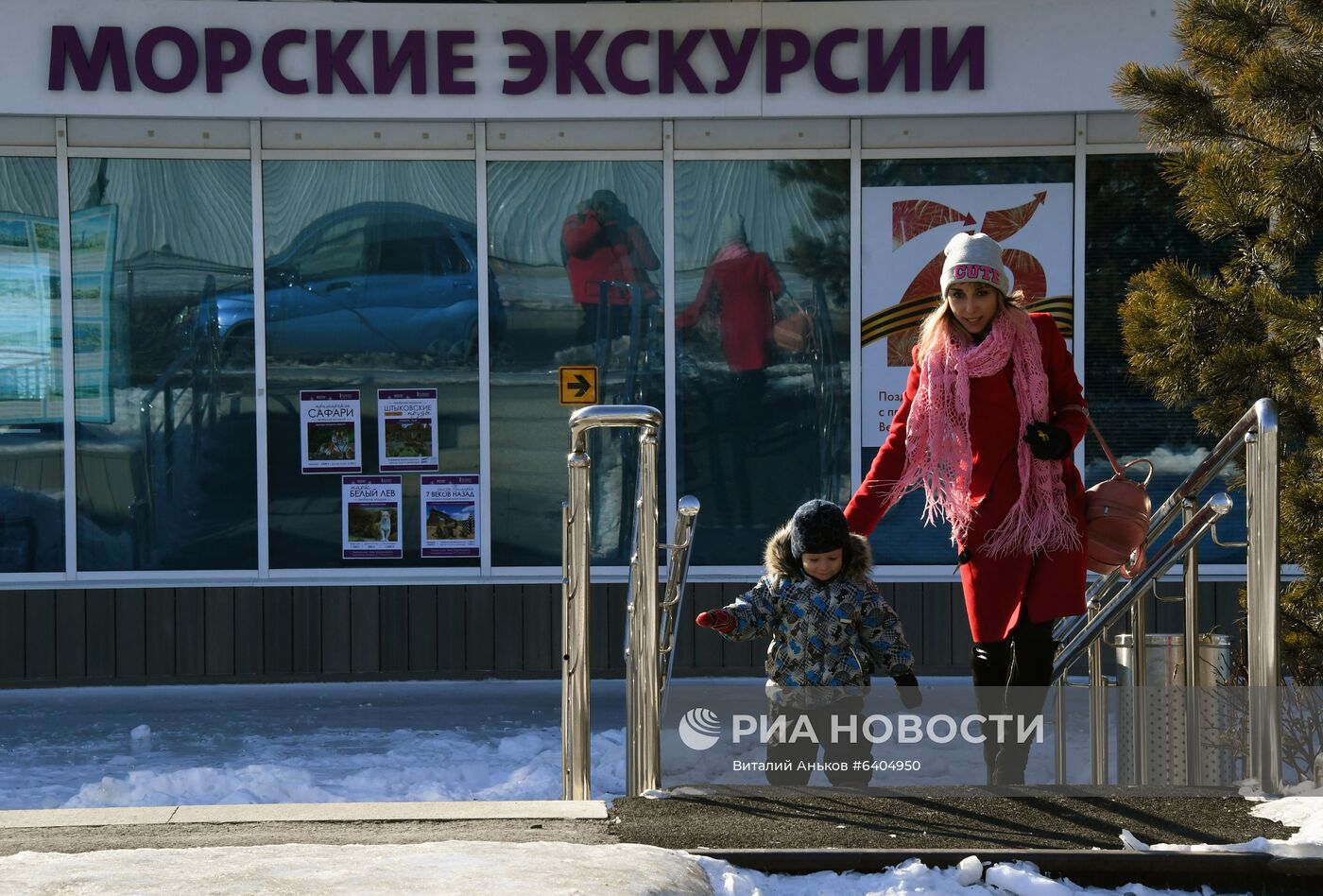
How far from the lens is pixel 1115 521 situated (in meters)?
4.32

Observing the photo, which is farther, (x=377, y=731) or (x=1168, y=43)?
(x=1168, y=43)

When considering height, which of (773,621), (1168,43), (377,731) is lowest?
(377,731)

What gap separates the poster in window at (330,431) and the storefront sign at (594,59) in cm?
153

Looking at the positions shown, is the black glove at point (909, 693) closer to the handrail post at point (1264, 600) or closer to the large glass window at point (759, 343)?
the handrail post at point (1264, 600)

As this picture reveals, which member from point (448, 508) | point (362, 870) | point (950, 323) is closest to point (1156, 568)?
point (950, 323)

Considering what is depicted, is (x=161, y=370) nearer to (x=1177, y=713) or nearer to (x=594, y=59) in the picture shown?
(x=594, y=59)

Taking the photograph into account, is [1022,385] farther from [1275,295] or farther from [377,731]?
[377,731]

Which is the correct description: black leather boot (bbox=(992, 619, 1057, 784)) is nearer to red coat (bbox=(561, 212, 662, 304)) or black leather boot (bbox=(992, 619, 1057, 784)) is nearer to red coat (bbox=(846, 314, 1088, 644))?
red coat (bbox=(846, 314, 1088, 644))

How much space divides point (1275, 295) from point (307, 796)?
400 cm

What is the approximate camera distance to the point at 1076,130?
28.2 ft

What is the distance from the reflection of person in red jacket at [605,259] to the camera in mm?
8781

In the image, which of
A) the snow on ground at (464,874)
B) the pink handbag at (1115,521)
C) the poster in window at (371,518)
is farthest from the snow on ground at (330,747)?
the snow on ground at (464,874)

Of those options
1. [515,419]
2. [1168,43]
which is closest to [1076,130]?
[1168,43]

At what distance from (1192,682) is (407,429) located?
5.00m
